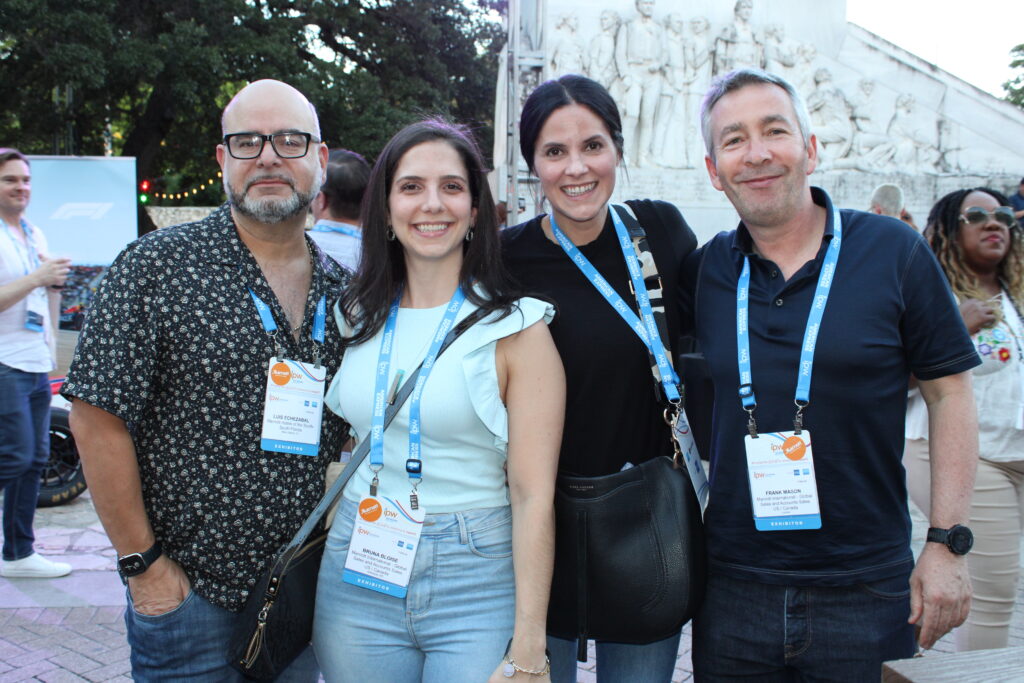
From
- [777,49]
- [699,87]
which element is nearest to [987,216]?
[699,87]

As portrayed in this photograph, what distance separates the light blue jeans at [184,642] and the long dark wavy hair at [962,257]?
3.04 meters

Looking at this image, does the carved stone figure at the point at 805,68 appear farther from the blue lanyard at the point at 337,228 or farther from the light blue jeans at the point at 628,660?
the light blue jeans at the point at 628,660

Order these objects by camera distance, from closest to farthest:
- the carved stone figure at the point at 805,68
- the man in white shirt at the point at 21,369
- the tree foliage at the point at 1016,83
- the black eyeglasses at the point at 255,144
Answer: the black eyeglasses at the point at 255,144, the man in white shirt at the point at 21,369, the carved stone figure at the point at 805,68, the tree foliage at the point at 1016,83

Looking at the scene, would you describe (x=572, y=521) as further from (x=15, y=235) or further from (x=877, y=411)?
(x=15, y=235)

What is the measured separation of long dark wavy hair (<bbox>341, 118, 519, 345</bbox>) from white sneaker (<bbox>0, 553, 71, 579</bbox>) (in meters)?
3.53

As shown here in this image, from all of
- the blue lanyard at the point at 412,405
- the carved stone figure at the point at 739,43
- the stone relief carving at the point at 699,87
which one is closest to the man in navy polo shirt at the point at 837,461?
the blue lanyard at the point at 412,405

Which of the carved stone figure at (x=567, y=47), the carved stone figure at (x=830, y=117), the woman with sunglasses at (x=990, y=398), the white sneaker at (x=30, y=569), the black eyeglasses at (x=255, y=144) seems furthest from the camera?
the carved stone figure at (x=830, y=117)

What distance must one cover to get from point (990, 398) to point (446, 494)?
2384 mm

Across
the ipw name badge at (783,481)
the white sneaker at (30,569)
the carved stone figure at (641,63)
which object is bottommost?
the white sneaker at (30,569)

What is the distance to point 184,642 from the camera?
202 cm

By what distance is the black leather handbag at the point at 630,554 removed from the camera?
1956 mm

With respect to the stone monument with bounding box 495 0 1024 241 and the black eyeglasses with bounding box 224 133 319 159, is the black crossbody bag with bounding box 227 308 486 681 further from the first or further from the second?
the stone monument with bounding box 495 0 1024 241

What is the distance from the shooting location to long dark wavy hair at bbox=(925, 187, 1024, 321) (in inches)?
134

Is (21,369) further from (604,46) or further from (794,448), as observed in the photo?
(604,46)
